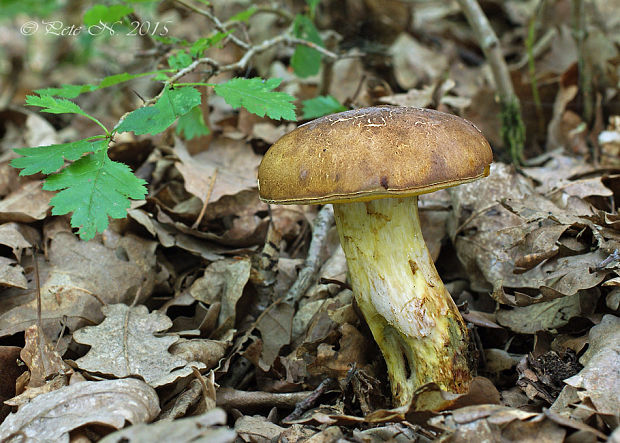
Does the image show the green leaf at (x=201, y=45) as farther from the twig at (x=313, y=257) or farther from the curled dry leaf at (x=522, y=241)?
the curled dry leaf at (x=522, y=241)

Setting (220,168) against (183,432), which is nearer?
(183,432)

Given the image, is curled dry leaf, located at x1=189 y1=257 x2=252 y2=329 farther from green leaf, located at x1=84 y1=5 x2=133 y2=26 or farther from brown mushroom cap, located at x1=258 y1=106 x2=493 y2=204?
green leaf, located at x1=84 y1=5 x2=133 y2=26

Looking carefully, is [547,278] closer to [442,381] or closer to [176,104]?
[442,381]

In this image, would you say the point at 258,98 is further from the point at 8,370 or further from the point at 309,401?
the point at 8,370

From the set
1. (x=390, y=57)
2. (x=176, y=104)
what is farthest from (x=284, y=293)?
(x=390, y=57)

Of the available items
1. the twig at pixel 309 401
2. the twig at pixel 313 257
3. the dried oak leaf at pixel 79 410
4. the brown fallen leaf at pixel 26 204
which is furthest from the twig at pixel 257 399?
the brown fallen leaf at pixel 26 204

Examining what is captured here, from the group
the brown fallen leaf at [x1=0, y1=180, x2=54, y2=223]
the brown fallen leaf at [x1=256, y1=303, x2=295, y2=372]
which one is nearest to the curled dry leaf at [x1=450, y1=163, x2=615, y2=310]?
the brown fallen leaf at [x1=256, y1=303, x2=295, y2=372]

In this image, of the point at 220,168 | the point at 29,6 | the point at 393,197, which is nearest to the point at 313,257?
the point at 393,197
